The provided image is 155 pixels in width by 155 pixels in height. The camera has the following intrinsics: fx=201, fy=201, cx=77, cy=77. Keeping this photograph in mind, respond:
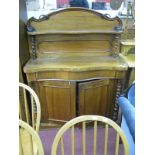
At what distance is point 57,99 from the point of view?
6.70ft

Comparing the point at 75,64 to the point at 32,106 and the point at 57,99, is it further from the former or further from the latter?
the point at 32,106

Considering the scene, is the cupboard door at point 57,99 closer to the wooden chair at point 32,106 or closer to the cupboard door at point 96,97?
the cupboard door at point 96,97

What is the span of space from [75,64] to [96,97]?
1.33 feet

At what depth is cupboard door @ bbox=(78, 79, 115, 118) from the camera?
6.49 feet

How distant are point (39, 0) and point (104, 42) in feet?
2.69

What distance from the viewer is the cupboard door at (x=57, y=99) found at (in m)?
1.98

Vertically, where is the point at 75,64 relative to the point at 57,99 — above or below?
above

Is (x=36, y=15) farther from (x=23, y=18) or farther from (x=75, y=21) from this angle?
(x=75, y=21)

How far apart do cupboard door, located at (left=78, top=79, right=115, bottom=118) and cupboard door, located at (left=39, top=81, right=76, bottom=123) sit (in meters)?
0.09

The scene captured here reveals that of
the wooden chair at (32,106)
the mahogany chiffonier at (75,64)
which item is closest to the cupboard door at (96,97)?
the mahogany chiffonier at (75,64)

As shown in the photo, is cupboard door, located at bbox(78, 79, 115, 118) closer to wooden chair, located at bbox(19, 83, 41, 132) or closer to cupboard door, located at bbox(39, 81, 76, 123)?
cupboard door, located at bbox(39, 81, 76, 123)

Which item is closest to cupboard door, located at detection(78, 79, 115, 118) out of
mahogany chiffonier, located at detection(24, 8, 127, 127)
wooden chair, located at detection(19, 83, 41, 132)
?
mahogany chiffonier, located at detection(24, 8, 127, 127)

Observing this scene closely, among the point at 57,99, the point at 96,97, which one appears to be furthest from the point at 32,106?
the point at 96,97
